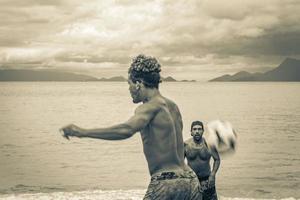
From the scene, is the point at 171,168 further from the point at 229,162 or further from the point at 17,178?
the point at 229,162

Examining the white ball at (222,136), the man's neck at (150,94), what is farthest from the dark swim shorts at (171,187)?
the white ball at (222,136)

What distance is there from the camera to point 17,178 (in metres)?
32.9

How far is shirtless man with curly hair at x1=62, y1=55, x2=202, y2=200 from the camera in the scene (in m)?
4.89

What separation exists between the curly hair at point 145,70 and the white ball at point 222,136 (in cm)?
333

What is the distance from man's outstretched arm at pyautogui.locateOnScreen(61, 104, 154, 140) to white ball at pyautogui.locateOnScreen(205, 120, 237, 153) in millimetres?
3487

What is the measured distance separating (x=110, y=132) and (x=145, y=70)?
0.76 metres

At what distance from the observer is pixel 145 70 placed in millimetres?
4953

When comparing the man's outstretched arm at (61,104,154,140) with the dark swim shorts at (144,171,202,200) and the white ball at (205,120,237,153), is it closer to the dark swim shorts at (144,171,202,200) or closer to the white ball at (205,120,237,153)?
the dark swim shorts at (144,171,202,200)

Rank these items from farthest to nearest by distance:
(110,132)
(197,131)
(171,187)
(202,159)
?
(202,159), (197,131), (171,187), (110,132)

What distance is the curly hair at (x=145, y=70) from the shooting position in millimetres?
4961

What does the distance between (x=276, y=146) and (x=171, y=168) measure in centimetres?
5055

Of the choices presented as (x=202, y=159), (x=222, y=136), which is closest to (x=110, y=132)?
(x=222, y=136)

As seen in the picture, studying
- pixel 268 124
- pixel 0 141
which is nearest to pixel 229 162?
pixel 0 141

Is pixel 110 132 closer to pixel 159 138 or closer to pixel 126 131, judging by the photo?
pixel 126 131
